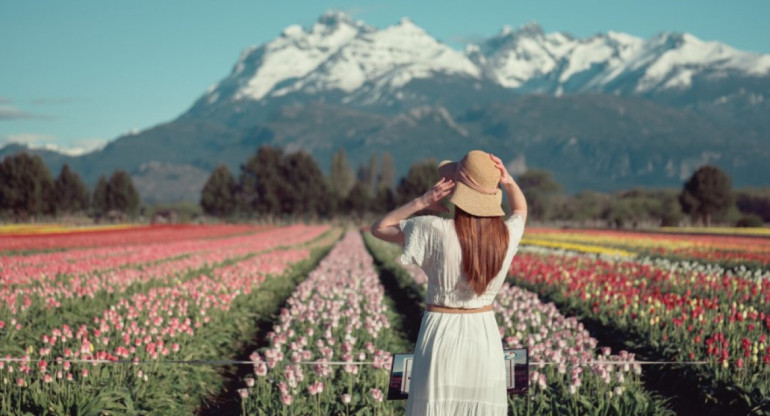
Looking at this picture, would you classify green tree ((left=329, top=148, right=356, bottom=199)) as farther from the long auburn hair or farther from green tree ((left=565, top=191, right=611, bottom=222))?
the long auburn hair

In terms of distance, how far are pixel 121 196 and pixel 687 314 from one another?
366ft

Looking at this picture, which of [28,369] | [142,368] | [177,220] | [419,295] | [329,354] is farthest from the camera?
[177,220]

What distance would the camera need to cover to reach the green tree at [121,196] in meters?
113

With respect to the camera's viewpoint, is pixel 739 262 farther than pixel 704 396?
Yes

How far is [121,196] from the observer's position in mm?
113250

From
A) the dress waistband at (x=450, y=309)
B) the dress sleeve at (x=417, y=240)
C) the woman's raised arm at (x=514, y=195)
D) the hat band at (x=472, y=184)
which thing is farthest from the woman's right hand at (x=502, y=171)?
the dress waistband at (x=450, y=309)

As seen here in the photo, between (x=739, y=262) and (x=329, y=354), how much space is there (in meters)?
20.0

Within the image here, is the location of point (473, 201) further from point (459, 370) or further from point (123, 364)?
point (123, 364)

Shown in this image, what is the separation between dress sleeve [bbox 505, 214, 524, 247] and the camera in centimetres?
457

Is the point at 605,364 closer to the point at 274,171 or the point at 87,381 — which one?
the point at 87,381

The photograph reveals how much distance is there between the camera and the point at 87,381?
7691 millimetres

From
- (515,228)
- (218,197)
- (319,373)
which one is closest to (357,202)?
(218,197)

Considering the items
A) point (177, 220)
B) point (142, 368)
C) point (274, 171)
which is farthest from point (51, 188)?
point (142, 368)

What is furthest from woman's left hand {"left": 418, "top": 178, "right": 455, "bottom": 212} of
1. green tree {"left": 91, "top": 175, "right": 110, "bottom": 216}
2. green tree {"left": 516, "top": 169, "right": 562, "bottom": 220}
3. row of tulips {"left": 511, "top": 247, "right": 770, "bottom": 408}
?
green tree {"left": 516, "top": 169, "right": 562, "bottom": 220}
